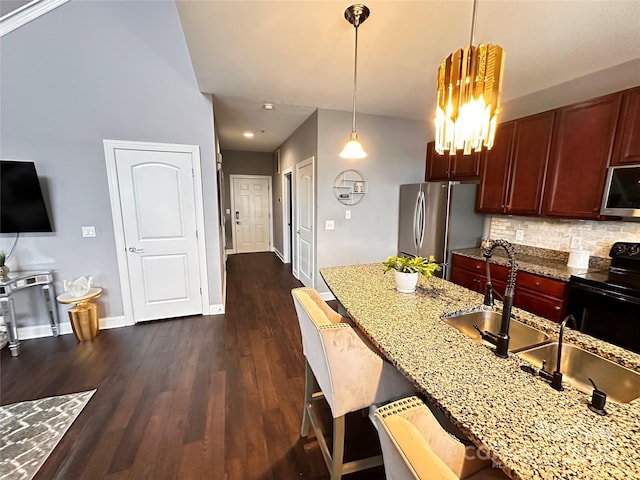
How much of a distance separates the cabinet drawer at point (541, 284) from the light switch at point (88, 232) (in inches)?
174

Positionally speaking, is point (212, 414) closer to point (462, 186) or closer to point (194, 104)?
point (194, 104)

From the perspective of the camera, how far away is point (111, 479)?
4.80ft

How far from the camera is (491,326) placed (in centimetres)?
155

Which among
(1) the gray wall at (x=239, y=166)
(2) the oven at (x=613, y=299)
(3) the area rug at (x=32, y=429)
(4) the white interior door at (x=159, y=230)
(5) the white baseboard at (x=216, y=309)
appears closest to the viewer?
(3) the area rug at (x=32, y=429)

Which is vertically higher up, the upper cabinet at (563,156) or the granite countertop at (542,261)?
the upper cabinet at (563,156)

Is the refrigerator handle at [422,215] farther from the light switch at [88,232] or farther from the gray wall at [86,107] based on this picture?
the light switch at [88,232]

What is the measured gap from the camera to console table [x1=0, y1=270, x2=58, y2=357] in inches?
98.5

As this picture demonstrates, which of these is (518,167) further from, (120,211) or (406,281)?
(120,211)

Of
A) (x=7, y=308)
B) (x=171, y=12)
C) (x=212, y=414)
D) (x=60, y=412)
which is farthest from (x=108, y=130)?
(x=212, y=414)

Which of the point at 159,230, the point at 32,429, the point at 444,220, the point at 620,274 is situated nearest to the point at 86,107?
the point at 159,230

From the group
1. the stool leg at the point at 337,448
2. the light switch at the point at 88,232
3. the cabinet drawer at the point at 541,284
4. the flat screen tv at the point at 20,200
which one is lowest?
the stool leg at the point at 337,448

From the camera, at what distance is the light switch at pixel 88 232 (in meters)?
2.93

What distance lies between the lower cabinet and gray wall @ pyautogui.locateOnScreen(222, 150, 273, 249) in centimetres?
542

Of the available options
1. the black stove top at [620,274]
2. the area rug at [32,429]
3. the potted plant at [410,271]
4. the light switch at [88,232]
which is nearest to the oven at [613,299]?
the black stove top at [620,274]
